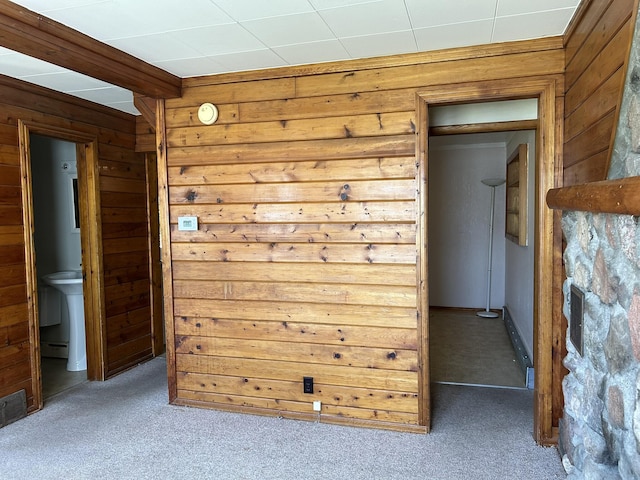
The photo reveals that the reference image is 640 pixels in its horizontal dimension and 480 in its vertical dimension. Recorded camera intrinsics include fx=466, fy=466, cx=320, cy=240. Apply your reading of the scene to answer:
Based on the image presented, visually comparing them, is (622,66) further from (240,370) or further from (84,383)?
(84,383)

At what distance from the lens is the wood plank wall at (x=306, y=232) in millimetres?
2787

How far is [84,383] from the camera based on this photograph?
3.77m

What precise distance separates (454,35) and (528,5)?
0.42 m

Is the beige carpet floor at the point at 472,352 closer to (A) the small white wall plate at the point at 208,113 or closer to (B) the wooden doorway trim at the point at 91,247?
(A) the small white wall plate at the point at 208,113

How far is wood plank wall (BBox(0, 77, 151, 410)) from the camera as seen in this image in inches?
120

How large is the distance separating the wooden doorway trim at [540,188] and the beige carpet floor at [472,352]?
0.94m

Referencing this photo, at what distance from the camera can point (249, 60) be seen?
9.24ft

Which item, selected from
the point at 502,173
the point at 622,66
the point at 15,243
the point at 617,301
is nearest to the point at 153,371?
the point at 15,243

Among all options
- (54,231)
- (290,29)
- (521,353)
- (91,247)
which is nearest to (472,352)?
(521,353)

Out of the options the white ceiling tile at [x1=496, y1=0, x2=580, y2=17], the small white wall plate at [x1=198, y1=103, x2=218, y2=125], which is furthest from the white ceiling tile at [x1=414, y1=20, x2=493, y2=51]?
the small white wall plate at [x1=198, y1=103, x2=218, y2=125]

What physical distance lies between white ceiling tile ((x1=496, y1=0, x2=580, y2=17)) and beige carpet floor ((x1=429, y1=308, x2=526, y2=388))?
2.62 meters

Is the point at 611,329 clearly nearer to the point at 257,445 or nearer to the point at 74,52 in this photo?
the point at 257,445

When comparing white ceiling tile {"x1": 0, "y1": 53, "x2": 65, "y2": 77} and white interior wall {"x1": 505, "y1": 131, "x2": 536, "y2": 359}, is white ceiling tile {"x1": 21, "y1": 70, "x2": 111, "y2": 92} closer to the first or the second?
white ceiling tile {"x1": 0, "y1": 53, "x2": 65, "y2": 77}

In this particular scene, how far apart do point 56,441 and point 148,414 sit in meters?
0.55
